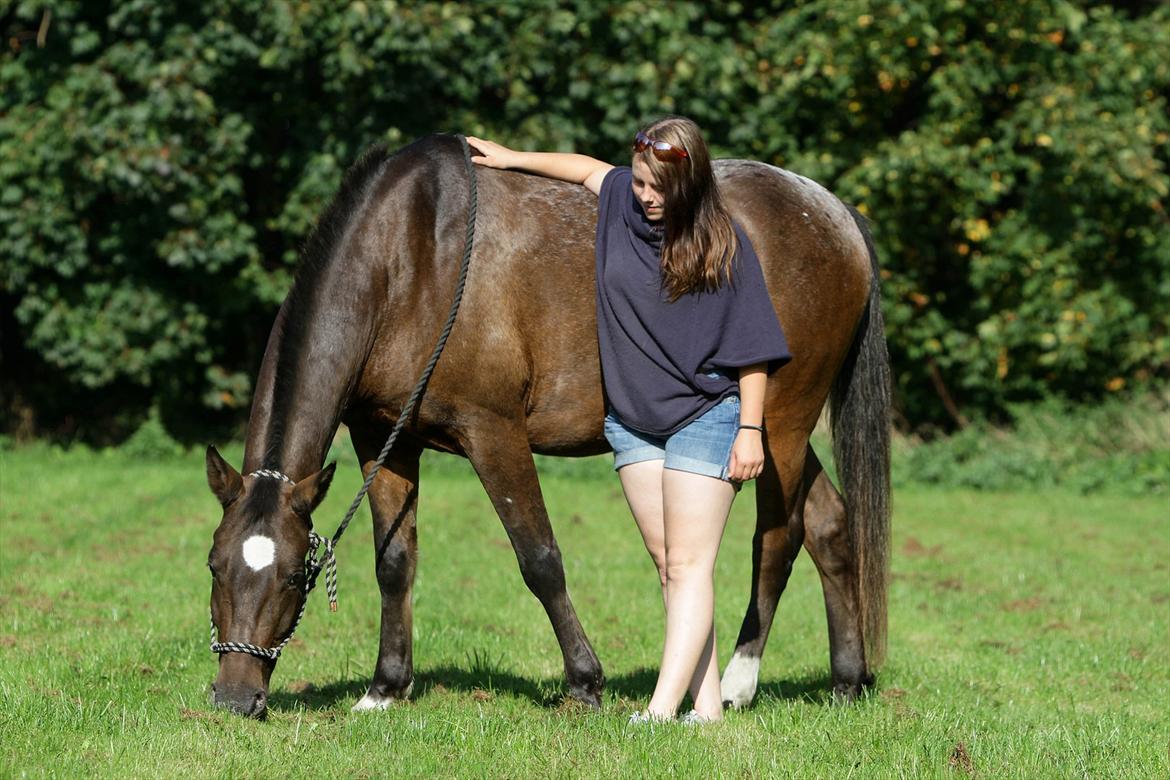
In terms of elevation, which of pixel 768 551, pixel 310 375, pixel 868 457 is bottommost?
pixel 768 551

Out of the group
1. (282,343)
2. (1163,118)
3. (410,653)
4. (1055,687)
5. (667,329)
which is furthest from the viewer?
(1163,118)

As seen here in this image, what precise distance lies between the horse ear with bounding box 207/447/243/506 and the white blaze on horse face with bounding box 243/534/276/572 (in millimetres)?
181

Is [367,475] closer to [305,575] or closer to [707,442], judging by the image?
[305,575]

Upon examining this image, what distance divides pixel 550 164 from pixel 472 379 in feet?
3.14

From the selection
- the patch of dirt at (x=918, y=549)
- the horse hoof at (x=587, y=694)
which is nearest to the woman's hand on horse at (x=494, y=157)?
the horse hoof at (x=587, y=694)

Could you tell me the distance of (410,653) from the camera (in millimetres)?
5523

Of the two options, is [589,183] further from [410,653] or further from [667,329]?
[410,653]

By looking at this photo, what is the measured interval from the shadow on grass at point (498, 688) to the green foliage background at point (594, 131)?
808 cm

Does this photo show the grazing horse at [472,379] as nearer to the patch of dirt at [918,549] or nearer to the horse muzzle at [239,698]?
the horse muzzle at [239,698]

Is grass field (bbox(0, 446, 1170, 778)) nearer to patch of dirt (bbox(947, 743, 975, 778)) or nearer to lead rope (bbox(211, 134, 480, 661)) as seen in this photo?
patch of dirt (bbox(947, 743, 975, 778))

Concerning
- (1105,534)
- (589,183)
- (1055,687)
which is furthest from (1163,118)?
(589,183)

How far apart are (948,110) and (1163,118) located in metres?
2.20

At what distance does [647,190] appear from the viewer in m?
4.45

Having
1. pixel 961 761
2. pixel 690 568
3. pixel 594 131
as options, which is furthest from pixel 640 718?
pixel 594 131
